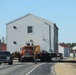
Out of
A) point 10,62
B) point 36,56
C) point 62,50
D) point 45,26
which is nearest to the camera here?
point 10,62

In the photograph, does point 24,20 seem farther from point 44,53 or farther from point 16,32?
point 44,53

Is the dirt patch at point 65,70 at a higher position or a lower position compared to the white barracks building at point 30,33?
lower

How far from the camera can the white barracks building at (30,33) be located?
70438 mm

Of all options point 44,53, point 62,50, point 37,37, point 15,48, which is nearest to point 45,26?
point 37,37

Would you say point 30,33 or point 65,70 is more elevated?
point 30,33

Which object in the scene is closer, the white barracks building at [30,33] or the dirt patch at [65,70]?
the dirt patch at [65,70]

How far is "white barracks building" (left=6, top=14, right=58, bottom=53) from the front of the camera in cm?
7044

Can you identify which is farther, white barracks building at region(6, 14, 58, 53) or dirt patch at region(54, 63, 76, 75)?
white barracks building at region(6, 14, 58, 53)

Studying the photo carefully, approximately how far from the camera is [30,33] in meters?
70.8

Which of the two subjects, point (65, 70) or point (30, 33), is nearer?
point (65, 70)

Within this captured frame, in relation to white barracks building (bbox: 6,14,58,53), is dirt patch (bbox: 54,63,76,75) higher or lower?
lower

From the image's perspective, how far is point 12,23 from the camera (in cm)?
7219

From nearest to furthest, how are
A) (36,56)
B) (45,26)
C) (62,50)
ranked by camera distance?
(36,56) < (45,26) < (62,50)

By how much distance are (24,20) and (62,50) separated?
42763 mm
